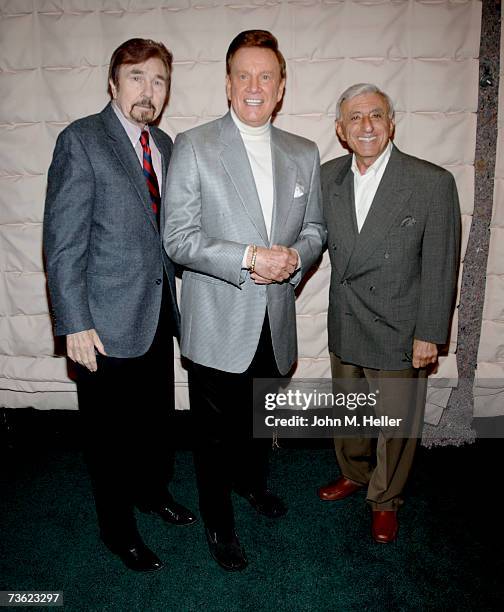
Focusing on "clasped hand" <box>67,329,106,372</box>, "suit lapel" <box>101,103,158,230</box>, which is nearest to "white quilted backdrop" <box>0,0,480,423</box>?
"suit lapel" <box>101,103,158,230</box>

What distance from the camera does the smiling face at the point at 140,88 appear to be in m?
1.64

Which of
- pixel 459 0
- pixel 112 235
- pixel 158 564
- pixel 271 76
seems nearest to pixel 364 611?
pixel 158 564

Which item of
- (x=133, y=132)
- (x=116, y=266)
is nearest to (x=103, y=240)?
(x=116, y=266)

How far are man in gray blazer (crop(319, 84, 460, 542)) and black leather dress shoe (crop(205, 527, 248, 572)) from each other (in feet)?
1.83

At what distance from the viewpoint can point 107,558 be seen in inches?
72.4

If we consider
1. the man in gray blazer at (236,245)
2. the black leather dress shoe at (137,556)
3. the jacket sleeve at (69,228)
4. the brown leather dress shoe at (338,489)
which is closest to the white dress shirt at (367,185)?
the man in gray blazer at (236,245)

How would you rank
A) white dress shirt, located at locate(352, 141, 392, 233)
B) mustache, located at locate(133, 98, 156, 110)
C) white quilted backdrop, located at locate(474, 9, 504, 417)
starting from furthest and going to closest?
white quilted backdrop, located at locate(474, 9, 504, 417), white dress shirt, located at locate(352, 141, 392, 233), mustache, located at locate(133, 98, 156, 110)

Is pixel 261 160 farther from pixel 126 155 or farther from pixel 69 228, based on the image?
pixel 69 228

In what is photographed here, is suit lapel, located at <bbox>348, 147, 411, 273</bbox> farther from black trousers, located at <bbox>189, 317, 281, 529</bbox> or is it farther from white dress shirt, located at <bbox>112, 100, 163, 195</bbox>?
white dress shirt, located at <bbox>112, 100, 163, 195</bbox>

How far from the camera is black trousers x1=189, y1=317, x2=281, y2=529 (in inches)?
67.8

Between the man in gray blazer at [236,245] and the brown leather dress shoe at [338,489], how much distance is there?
521mm

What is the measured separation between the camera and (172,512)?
2.02 meters

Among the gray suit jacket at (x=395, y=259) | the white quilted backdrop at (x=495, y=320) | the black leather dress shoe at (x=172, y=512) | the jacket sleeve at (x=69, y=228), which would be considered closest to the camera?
the jacket sleeve at (x=69, y=228)

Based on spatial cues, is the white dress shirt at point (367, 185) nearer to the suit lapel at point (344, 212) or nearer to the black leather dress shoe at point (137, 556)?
the suit lapel at point (344, 212)
